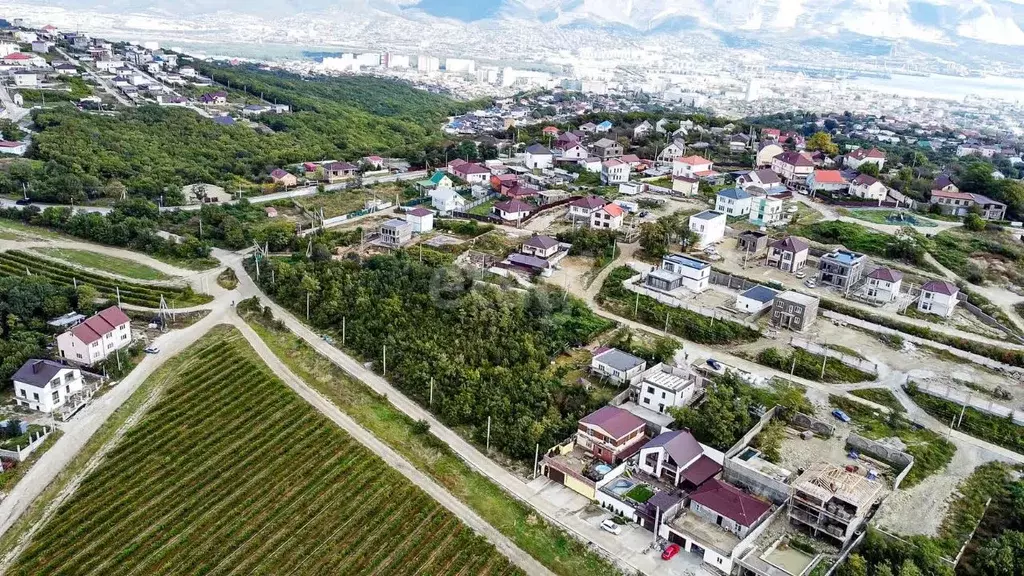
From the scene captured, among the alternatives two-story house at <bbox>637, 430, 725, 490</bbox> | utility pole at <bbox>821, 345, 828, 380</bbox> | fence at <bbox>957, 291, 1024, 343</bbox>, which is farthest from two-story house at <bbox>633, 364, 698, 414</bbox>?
fence at <bbox>957, 291, 1024, 343</bbox>

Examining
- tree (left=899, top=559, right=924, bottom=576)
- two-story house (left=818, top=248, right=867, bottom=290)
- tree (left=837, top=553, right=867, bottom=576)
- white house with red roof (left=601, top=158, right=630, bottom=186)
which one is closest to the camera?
tree (left=899, top=559, right=924, bottom=576)

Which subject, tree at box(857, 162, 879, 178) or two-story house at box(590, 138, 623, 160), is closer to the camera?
tree at box(857, 162, 879, 178)

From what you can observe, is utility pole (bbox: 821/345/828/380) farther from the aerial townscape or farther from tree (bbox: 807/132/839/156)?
tree (bbox: 807/132/839/156)

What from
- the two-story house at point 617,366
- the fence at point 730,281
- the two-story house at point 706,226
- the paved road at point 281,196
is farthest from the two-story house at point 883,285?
the paved road at point 281,196

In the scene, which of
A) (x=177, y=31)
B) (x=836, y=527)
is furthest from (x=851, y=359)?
(x=177, y=31)

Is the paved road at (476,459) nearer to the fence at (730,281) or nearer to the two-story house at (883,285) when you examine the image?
the fence at (730,281)

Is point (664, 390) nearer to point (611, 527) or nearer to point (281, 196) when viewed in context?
point (611, 527)

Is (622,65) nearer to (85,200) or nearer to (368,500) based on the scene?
(85,200)
